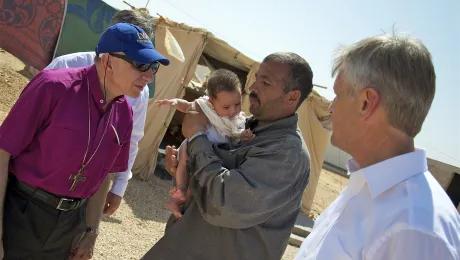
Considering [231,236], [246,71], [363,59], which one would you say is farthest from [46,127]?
[246,71]

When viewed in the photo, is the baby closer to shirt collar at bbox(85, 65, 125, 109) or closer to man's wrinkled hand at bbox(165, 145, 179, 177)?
man's wrinkled hand at bbox(165, 145, 179, 177)

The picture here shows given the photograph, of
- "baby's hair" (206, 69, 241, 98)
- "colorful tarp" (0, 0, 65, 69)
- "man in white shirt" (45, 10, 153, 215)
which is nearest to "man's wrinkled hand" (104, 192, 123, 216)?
"man in white shirt" (45, 10, 153, 215)

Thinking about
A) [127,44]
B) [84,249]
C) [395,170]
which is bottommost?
[84,249]

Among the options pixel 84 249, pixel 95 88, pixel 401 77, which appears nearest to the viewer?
pixel 401 77

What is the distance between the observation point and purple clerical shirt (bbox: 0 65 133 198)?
2.00m

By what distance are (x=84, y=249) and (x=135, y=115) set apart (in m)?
1.07

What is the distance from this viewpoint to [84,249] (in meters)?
2.53

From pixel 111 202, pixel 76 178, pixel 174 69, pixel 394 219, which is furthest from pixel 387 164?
pixel 174 69

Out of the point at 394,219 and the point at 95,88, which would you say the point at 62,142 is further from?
the point at 394,219

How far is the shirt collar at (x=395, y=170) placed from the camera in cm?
133

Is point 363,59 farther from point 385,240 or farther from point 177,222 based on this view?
point 177,222

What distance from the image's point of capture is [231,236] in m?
2.13

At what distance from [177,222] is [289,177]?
2.16ft

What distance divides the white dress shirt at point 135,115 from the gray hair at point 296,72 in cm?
120
